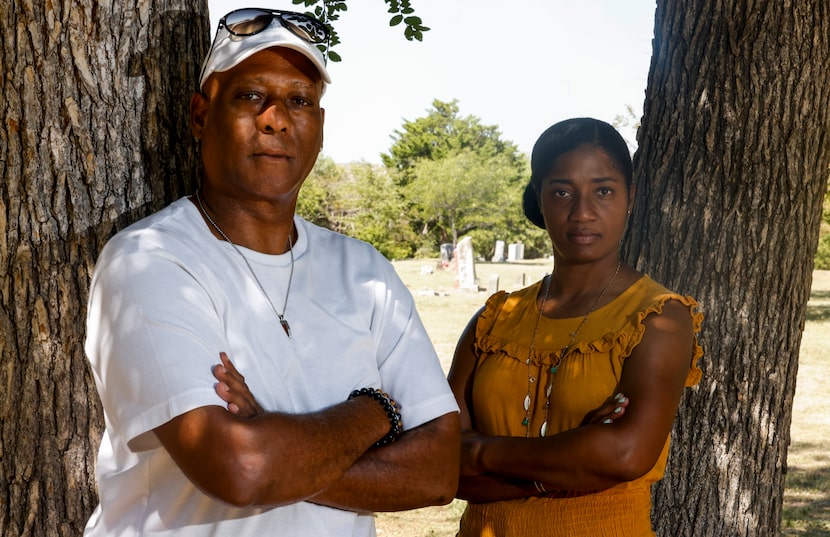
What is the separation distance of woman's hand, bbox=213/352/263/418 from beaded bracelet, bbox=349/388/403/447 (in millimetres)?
308

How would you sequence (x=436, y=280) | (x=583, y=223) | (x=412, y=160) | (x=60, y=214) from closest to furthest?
(x=60, y=214)
(x=583, y=223)
(x=436, y=280)
(x=412, y=160)

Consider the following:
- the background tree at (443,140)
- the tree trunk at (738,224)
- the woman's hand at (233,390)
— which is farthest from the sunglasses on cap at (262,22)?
the background tree at (443,140)

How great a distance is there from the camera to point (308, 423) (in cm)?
212

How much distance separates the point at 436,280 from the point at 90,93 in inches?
1080

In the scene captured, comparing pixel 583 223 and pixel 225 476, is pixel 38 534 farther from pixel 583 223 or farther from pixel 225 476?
pixel 583 223

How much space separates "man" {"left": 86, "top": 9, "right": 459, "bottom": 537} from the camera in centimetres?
200

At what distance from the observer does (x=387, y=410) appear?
2324 mm

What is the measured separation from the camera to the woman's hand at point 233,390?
6.68 ft

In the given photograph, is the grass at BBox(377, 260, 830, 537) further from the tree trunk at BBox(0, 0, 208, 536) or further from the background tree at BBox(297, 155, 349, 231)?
the background tree at BBox(297, 155, 349, 231)

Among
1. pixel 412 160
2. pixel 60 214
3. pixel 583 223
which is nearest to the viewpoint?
pixel 60 214

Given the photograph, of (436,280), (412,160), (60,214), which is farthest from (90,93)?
(412,160)

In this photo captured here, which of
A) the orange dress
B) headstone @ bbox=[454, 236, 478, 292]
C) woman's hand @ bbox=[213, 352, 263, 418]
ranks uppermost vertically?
woman's hand @ bbox=[213, 352, 263, 418]

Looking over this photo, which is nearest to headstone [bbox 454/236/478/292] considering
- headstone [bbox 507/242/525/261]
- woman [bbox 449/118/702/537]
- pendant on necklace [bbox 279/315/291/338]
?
headstone [bbox 507/242/525/261]

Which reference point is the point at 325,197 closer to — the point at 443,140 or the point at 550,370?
the point at 443,140
